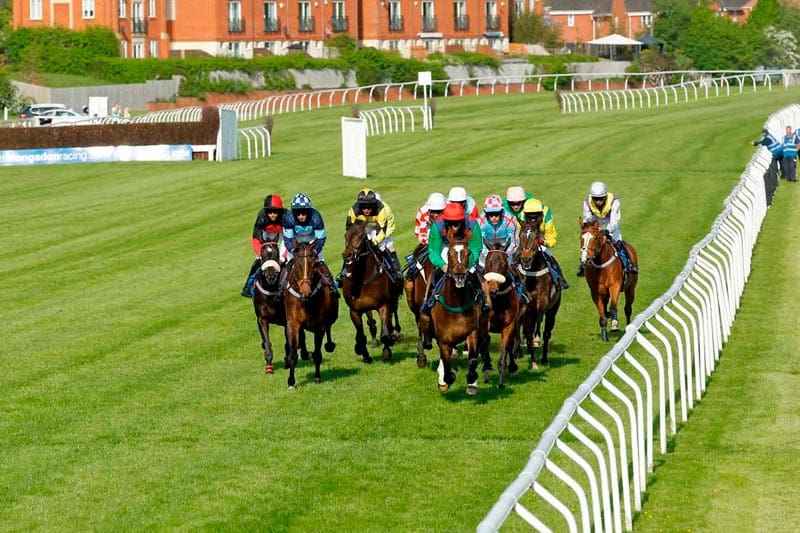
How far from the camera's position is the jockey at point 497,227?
1547cm

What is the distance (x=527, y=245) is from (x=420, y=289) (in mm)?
1303

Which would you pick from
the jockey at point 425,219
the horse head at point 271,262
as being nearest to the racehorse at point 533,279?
the jockey at point 425,219

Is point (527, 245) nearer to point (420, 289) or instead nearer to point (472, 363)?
point (420, 289)

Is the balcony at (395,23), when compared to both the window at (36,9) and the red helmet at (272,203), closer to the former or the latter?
the window at (36,9)

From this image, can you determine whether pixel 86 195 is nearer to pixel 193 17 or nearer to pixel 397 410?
pixel 397 410

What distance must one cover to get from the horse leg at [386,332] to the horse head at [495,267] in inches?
92.6

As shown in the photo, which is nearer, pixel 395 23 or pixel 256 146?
pixel 256 146

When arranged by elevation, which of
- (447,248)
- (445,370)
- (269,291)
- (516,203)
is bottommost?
(445,370)

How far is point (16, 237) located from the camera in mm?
29859

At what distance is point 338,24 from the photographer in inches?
3802

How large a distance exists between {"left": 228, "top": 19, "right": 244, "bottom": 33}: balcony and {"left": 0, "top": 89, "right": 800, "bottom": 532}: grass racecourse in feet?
192

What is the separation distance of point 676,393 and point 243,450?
180 inches

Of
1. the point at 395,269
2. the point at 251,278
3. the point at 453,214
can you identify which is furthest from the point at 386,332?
the point at 453,214

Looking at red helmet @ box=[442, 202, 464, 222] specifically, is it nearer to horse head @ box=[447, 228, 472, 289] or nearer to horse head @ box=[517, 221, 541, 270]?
horse head @ box=[447, 228, 472, 289]
